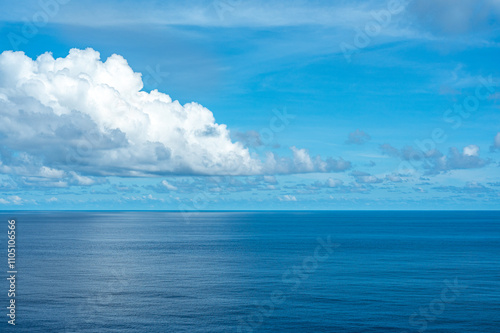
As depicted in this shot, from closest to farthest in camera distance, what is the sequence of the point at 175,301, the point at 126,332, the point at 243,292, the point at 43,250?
1. the point at 126,332
2. the point at 175,301
3. the point at 243,292
4. the point at 43,250

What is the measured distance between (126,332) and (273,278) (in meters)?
38.2

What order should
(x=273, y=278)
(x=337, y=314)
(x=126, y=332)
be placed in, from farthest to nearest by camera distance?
1. (x=273, y=278)
2. (x=337, y=314)
3. (x=126, y=332)

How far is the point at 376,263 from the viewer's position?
107562 mm

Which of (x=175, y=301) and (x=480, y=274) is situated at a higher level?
(x=480, y=274)

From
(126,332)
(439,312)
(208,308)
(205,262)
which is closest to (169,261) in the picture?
(205,262)

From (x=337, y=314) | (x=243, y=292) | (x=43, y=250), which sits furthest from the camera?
(x=43, y=250)

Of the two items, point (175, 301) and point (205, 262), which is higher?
point (205, 262)

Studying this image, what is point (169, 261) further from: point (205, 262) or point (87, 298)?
point (87, 298)

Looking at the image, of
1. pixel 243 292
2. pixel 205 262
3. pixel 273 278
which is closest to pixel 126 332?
pixel 243 292

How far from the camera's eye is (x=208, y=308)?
6712cm

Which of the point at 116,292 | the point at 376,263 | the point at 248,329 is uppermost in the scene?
the point at 376,263

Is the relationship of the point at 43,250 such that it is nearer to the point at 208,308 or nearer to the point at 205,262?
the point at 205,262

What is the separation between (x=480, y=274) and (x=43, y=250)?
117 m

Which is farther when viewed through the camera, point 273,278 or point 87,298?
point 273,278
